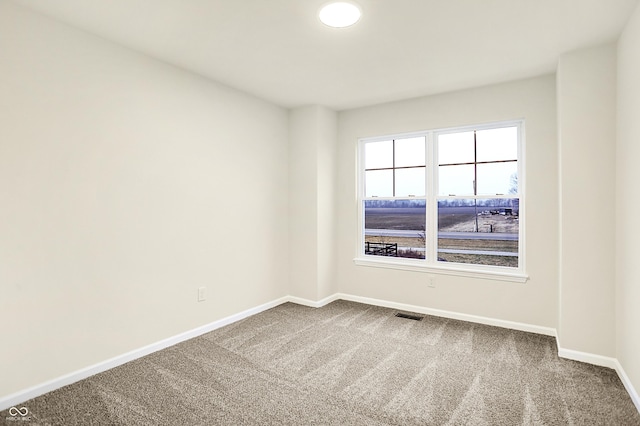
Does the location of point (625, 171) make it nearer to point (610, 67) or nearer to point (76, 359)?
point (610, 67)

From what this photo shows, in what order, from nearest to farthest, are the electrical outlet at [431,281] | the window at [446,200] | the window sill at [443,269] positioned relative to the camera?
the window sill at [443,269] < the window at [446,200] < the electrical outlet at [431,281]

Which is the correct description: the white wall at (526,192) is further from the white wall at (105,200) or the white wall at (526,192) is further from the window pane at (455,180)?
the white wall at (105,200)

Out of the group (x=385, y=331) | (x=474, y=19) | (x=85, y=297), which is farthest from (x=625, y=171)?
(x=85, y=297)

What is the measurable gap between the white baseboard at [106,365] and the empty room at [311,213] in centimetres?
2

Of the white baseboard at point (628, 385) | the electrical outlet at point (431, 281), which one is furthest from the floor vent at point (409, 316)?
the white baseboard at point (628, 385)

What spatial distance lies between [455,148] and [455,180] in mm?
372

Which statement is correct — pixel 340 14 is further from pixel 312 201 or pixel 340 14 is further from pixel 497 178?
pixel 497 178

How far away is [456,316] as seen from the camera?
12.4 feet

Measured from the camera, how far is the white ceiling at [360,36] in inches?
85.7

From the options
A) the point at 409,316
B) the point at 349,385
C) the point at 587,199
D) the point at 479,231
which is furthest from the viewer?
the point at 409,316

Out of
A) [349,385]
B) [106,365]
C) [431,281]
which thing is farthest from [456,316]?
[106,365]

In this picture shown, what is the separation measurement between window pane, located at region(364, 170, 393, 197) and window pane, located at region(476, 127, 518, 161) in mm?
1093

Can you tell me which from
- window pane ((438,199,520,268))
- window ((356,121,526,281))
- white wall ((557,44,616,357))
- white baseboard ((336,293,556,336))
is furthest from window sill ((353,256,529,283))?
white wall ((557,44,616,357))

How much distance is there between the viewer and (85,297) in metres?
2.48
